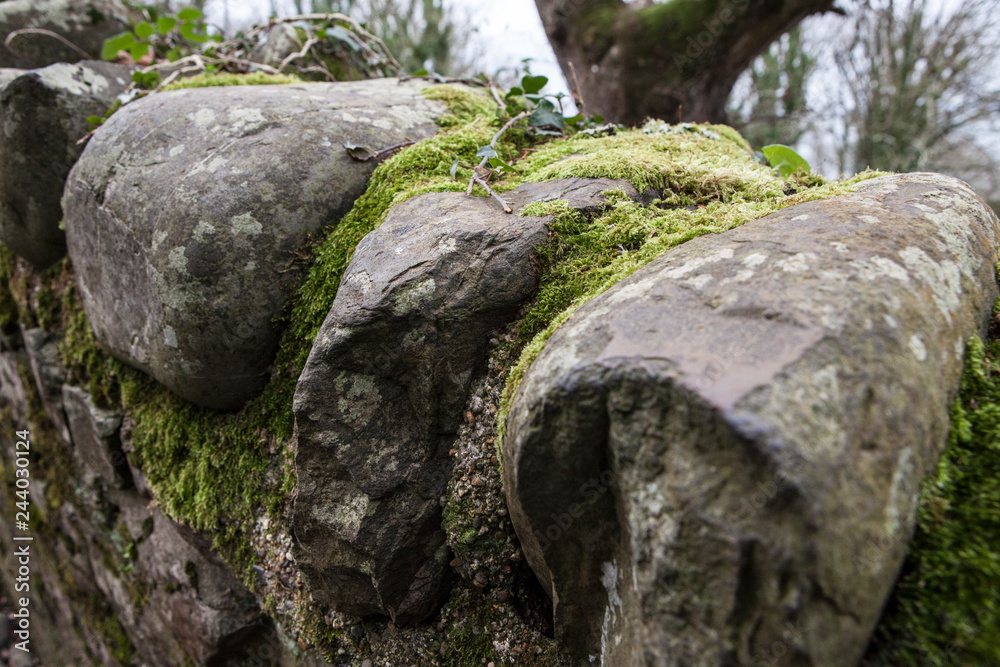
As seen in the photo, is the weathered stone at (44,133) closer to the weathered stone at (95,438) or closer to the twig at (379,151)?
the weathered stone at (95,438)

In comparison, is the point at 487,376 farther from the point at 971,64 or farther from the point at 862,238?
the point at 971,64

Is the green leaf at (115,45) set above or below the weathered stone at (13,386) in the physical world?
above

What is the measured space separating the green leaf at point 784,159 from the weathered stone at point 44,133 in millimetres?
3513

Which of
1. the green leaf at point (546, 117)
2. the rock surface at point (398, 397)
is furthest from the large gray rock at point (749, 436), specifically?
the green leaf at point (546, 117)

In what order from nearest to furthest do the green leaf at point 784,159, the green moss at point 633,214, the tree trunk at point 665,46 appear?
the green moss at point 633,214
the green leaf at point 784,159
the tree trunk at point 665,46

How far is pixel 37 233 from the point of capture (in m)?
3.29

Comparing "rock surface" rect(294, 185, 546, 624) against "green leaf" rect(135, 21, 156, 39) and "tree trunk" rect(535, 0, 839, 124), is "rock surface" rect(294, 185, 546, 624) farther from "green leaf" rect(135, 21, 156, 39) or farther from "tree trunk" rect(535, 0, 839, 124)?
"tree trunk" rect(535, 0, 839, 124)

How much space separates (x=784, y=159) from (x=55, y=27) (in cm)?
495

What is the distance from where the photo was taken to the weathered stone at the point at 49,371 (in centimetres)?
344

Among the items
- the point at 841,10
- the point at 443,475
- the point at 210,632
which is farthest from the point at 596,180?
the point at 841,10

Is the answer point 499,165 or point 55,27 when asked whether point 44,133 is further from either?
point 499,165

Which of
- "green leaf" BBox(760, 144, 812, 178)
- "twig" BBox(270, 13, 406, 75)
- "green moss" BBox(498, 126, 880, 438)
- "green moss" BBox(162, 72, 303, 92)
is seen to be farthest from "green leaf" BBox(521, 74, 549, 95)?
"green moss" BBox(162, 72, 303, 92)

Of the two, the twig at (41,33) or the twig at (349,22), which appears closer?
the twig at (349,22)

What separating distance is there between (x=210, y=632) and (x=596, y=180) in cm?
249
